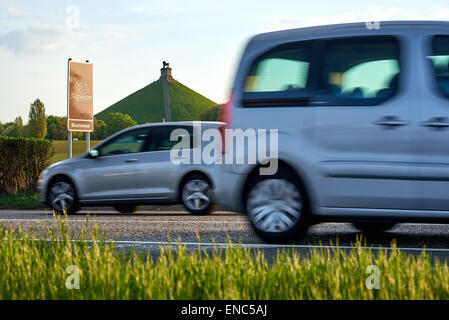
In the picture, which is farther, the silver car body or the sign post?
the sign post

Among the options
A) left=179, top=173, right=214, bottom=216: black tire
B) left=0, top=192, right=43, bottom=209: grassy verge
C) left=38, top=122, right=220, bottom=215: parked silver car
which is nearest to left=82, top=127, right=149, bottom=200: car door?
left=38, top=122, right=220, bottom=215: parked silver car

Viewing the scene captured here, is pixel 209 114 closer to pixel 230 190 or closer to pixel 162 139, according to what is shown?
pixel 162 139

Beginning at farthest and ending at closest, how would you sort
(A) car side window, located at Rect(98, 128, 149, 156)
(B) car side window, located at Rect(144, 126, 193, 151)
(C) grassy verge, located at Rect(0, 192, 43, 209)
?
1. (C) grassy verge, located at Rect(0, 192, 43, 209)
2. (A) car side window, located at Rect(98, 128, 149, 156)
3. (B) car side window, located at Rect(144, 126, 193, 151)

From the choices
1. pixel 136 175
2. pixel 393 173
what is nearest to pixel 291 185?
pixel 393 173

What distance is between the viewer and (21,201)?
55.8ft

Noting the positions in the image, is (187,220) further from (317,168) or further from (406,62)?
(406,62)

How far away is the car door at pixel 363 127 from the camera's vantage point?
21.6 feet

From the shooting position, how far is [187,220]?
1038 cm

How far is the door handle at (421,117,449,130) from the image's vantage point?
6.47m

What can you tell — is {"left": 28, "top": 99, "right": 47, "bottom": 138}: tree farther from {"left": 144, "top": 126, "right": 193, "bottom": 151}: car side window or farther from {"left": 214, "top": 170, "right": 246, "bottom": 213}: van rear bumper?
{"left": 214, "top": 170, "right": 246, "bottom": 213}: van rear bumper

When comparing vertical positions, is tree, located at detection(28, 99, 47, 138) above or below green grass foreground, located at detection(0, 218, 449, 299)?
above

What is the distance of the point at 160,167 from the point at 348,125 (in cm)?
588

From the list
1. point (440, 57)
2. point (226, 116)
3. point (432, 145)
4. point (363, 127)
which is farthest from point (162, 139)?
point (432, 145)
